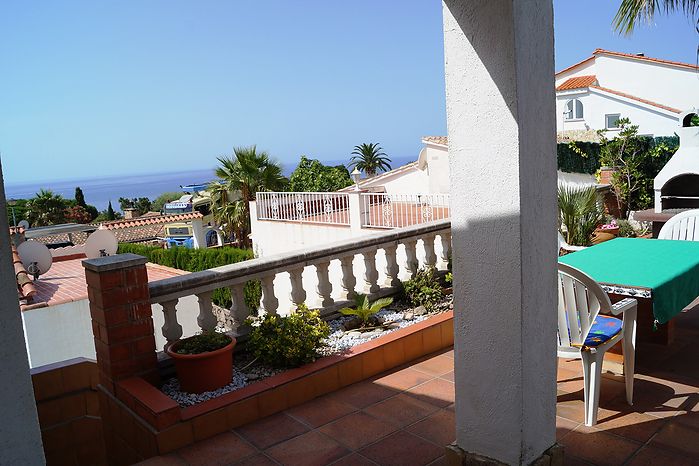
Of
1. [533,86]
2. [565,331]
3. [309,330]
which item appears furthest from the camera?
[309,330]

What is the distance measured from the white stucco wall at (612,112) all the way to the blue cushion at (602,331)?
57.6 feet

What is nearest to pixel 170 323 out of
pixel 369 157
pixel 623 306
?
pixel 623 306

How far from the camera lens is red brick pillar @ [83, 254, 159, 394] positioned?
3.11m

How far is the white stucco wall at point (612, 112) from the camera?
1903cm

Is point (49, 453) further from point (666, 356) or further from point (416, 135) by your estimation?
point (416, 135)

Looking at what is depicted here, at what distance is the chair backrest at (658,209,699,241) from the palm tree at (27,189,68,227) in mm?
34817

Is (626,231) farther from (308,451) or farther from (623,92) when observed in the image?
(623,92)

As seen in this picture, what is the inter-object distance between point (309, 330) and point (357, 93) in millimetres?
45332

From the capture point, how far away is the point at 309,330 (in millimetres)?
3699

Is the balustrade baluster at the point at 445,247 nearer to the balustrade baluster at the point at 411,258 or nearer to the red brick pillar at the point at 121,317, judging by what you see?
the balustrade baluster at the point at 411,258

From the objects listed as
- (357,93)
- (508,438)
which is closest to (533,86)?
(508,438)

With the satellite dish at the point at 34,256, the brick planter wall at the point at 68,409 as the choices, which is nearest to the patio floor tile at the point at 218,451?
the brick planter wall at the point at 68,409

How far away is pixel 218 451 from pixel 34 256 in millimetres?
5121

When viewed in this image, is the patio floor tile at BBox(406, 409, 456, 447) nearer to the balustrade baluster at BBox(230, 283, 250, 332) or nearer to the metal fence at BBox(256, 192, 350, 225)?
the balustrade baluster at BBox(230, 283, 250, 332)
